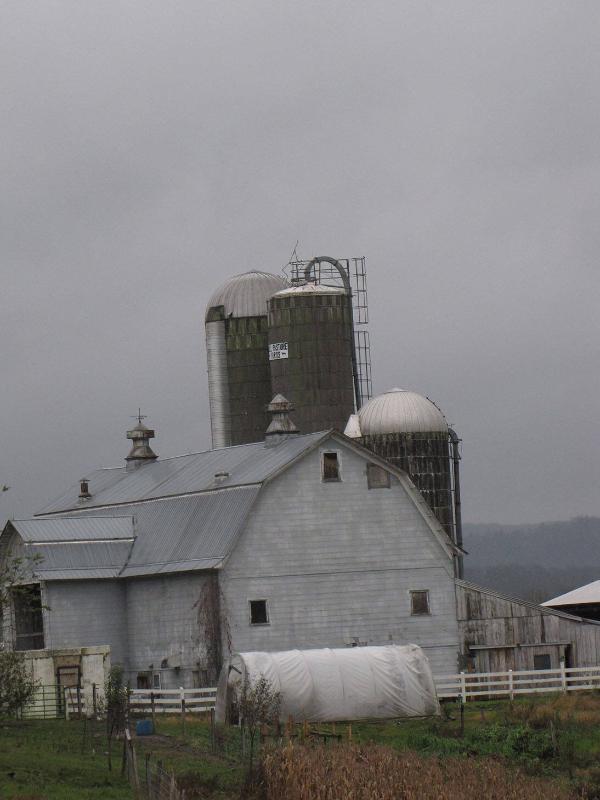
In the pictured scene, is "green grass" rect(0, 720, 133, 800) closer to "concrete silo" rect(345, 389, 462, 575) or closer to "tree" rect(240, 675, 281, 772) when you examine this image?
"tree" rect(240, 675, 281, 772)

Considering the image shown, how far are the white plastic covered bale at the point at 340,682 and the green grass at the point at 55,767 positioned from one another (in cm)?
402

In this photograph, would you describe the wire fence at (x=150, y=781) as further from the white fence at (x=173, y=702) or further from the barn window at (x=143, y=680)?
the barn window at (x=143, y=680)

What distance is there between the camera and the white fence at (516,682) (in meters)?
46.2

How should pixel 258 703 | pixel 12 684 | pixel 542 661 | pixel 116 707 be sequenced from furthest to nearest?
pixel 542 661
pixel 116 707
pixel 12 684
pixel 258 703

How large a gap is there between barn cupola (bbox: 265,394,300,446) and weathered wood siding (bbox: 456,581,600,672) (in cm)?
774

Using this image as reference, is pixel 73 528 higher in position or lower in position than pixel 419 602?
higher

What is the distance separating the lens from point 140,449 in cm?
6269

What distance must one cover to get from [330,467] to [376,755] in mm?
21652

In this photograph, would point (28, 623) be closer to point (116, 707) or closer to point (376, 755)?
point (116, 707)

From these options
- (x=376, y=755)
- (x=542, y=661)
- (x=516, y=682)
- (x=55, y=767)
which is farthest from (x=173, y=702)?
(x=376, y=755)

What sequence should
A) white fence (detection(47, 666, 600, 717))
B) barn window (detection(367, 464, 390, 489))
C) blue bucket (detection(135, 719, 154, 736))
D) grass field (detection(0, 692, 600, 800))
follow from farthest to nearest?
barn window (detection(367, 464, 390, 489)) < white fence (detection(47, 666, 600, 717)) < blue bucket (detection(135, 719, 154, 736)) < grass field (detection(0, 692, 600, 800))

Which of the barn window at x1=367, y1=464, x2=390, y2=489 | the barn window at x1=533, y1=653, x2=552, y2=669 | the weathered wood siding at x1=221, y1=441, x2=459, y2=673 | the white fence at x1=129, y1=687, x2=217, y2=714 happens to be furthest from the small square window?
the barn window at x1=533, y1=653, x2=552, y2=669

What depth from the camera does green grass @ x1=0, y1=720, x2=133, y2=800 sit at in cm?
2936

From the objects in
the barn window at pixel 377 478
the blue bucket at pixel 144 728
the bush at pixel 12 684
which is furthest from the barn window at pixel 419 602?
the bush at pixel 12 684
